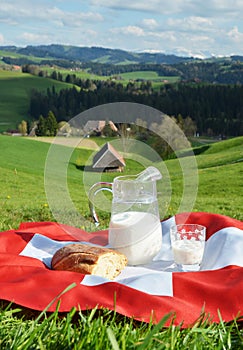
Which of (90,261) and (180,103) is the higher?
(90,261)

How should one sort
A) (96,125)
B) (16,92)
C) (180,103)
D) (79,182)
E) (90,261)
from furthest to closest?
(16,92) < (180,103) < (79,182) < (96,125) < (90,261)

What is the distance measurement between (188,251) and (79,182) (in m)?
3.82

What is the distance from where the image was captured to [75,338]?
78.2 inches

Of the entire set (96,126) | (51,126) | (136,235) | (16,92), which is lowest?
(51,126)

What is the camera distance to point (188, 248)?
3373 mm

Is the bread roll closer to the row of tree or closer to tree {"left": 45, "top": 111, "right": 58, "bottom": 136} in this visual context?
tree {"left": 45, "top": 111, "right": 58, "bottom": 136}

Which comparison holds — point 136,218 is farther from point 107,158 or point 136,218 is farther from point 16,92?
point 16,92

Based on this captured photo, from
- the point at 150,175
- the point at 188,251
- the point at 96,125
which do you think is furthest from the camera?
the point at 96,125

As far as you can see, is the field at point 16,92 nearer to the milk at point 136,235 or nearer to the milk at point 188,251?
the milk at point 136,235

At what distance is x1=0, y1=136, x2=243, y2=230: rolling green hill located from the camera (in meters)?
4.34

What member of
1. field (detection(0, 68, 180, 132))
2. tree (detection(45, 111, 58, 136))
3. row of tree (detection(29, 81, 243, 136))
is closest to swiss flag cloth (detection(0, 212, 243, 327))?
tree (detection(45, 111, 58, 136))

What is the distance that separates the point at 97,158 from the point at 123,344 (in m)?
2.54

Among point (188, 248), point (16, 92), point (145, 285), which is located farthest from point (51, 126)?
point (145, 285)

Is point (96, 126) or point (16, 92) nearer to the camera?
point (96, 126)
